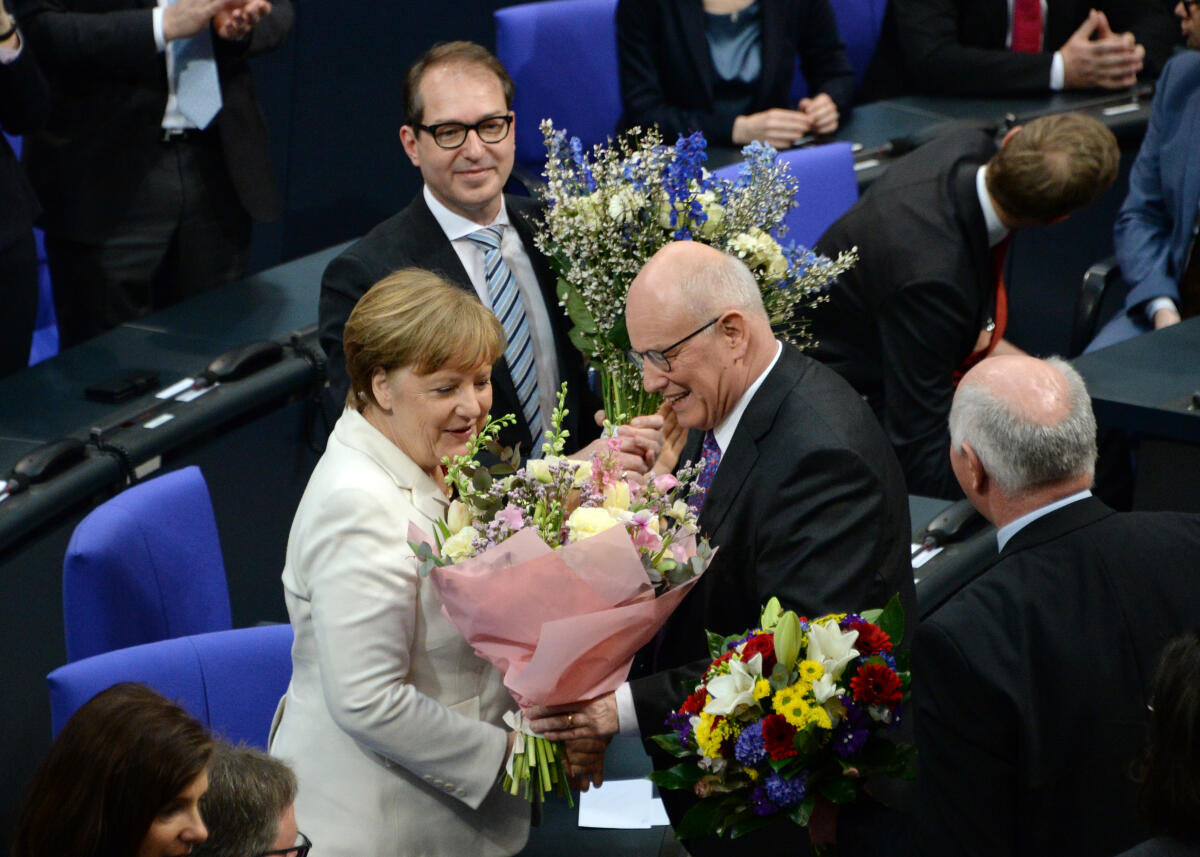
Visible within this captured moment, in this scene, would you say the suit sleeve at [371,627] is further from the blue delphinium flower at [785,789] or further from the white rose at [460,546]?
the blue delphinium flower at [785,789]

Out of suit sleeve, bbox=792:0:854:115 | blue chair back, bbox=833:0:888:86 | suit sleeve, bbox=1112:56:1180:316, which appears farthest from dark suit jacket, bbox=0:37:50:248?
blue chair back, bbox=833:0:888:86

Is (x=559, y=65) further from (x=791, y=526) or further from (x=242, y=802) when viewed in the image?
(x=242, y=802)

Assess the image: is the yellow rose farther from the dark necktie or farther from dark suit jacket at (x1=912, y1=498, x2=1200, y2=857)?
the dark necktie

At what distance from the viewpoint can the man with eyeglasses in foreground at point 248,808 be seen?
5.96 feet

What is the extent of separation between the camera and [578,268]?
9.27ft

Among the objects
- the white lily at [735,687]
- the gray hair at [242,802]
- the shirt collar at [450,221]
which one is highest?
the shirt collar at [450,221]

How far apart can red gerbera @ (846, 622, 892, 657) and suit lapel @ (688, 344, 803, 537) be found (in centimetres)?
36

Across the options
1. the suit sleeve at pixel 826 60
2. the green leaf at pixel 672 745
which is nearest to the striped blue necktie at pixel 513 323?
the green leaf at pixel 672 745

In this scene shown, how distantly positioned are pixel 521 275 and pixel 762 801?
1527 mm

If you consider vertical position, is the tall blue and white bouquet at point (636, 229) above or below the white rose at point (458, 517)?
above

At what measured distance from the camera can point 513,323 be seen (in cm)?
321

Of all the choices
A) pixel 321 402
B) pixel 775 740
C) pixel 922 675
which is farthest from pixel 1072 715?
pixel 321 402

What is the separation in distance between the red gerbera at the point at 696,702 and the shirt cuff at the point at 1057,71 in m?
4.36

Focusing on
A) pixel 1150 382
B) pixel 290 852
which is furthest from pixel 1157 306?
pixel 290 852
